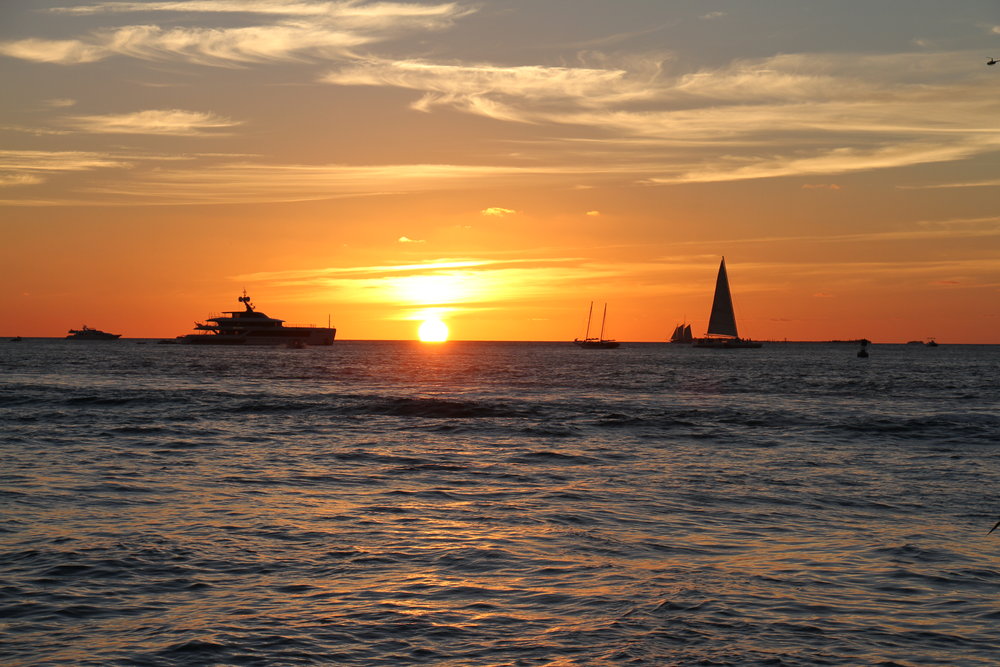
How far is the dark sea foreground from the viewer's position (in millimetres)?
9680

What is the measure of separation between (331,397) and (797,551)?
150 feet

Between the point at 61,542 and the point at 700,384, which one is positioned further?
the point at 700,384

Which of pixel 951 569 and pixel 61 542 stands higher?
pixel 951 569

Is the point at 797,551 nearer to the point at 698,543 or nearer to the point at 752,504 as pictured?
the point at 698,543

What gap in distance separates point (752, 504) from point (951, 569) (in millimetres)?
5835

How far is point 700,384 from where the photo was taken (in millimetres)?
80438

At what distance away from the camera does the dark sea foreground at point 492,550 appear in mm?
9680

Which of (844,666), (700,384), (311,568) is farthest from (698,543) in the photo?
(700,384)

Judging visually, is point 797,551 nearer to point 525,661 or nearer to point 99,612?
point 525,661

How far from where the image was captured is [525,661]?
9102mm

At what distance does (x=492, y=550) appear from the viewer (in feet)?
46.1

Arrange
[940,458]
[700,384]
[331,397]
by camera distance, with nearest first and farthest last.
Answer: [940,458] → [331,397] → [700,384]

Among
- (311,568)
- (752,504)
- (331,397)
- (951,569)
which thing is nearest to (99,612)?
(311,568)

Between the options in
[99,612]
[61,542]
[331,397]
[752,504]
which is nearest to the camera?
[99,612]
